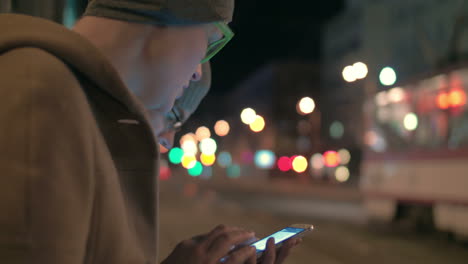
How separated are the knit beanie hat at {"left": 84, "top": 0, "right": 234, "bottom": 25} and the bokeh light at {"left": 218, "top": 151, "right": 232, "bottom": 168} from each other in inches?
2230

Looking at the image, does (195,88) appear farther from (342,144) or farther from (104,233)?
(342,144)

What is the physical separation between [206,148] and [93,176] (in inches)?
2085

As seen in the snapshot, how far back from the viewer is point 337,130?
155ft

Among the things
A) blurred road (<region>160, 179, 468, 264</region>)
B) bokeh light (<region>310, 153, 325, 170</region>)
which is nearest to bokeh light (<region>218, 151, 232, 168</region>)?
bokeh light (<region>310, 153, 325, 170</region>)

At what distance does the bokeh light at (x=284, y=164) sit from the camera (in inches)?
1718

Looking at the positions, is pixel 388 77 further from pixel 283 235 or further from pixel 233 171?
pixel 233 171

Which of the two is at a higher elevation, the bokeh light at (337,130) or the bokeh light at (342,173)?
the bokeh light at (337,130)

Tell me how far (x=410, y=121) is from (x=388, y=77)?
1167 millimetres

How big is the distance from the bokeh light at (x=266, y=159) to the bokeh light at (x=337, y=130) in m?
5.76

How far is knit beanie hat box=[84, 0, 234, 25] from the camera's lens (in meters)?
1.10

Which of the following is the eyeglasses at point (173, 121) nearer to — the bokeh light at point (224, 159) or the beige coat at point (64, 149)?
the beige coat at point (64, 149)

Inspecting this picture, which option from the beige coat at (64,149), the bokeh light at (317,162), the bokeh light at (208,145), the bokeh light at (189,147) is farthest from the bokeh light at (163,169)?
the bokeh light at (208,145)

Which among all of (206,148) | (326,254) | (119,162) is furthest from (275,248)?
(206,148)

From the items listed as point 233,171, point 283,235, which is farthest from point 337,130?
point 283,235
